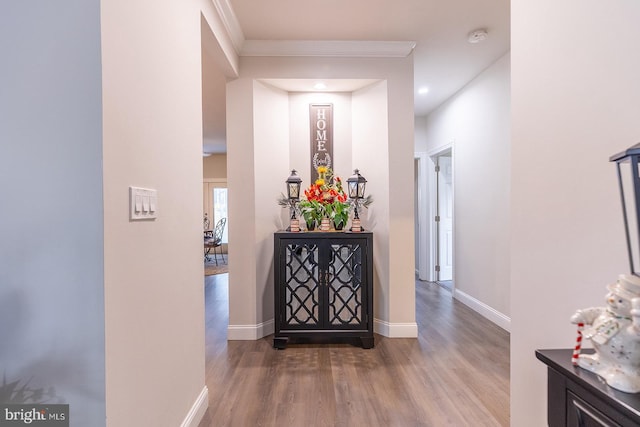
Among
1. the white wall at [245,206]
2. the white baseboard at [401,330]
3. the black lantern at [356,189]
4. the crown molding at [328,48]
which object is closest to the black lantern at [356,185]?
the black lantern at [356,189]

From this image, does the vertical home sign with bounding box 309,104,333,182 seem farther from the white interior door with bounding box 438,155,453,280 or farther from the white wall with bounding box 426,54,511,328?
Answer: the white interior door with bounding box 438,155,453,280

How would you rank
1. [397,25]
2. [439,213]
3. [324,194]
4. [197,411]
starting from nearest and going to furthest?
[197,411]
[397,25]
[324,194]
[439,213]

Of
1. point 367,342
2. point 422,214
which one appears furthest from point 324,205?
point 422,214

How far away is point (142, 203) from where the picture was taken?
3.88 ft

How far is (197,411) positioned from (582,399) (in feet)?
5.80

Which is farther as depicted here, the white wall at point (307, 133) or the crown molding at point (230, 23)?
the white wall at point (307, 133)

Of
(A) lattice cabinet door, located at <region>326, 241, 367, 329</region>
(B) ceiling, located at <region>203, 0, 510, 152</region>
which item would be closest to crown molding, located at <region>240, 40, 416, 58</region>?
(B) ceiling, located at <region>203, 0, 510, 152</region>

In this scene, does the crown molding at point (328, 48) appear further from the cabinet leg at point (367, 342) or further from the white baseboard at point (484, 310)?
the white baseboard at point (484, 310)

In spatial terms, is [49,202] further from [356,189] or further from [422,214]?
[422,214]

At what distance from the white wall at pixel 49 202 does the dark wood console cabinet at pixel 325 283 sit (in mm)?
1768

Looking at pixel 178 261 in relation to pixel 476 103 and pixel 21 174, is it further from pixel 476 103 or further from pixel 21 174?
pixel 476 103

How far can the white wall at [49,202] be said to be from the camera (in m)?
0.96

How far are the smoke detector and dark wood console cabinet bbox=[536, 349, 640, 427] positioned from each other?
2.73 m

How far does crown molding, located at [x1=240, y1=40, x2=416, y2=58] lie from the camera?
2805mm
